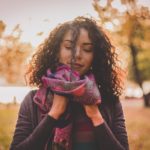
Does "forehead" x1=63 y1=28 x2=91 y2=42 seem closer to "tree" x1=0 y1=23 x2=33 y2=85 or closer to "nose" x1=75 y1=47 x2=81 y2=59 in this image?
"nose" x1=75 y1=47 x2=81 y2=59

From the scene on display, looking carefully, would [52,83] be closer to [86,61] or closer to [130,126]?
[86,61]

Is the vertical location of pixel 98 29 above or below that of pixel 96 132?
above

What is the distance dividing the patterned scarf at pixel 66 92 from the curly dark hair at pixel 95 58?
0.25 ft

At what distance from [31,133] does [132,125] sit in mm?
1638

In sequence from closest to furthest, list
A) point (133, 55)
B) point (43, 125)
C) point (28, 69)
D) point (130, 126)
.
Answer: point (43, 125) < point (28, 69) < point (130, 126) < point (133, 55)

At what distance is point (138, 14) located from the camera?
6.25 feet

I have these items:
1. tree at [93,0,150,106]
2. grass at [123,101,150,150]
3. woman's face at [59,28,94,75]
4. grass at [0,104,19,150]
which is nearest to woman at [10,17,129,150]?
woman's face at [59,28,94,75]

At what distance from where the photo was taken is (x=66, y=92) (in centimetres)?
117

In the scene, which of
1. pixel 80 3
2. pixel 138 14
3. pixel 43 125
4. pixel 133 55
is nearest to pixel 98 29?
pixel 43 125

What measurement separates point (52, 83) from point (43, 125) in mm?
118

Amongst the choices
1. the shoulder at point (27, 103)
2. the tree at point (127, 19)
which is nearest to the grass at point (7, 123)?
the tree at point (127, 19)

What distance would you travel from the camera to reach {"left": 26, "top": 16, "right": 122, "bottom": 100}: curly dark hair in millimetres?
1304

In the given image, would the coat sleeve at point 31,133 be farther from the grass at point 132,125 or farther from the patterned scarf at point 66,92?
the grass at point 132,125

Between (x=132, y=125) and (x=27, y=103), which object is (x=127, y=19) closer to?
(x=27, y=103)
